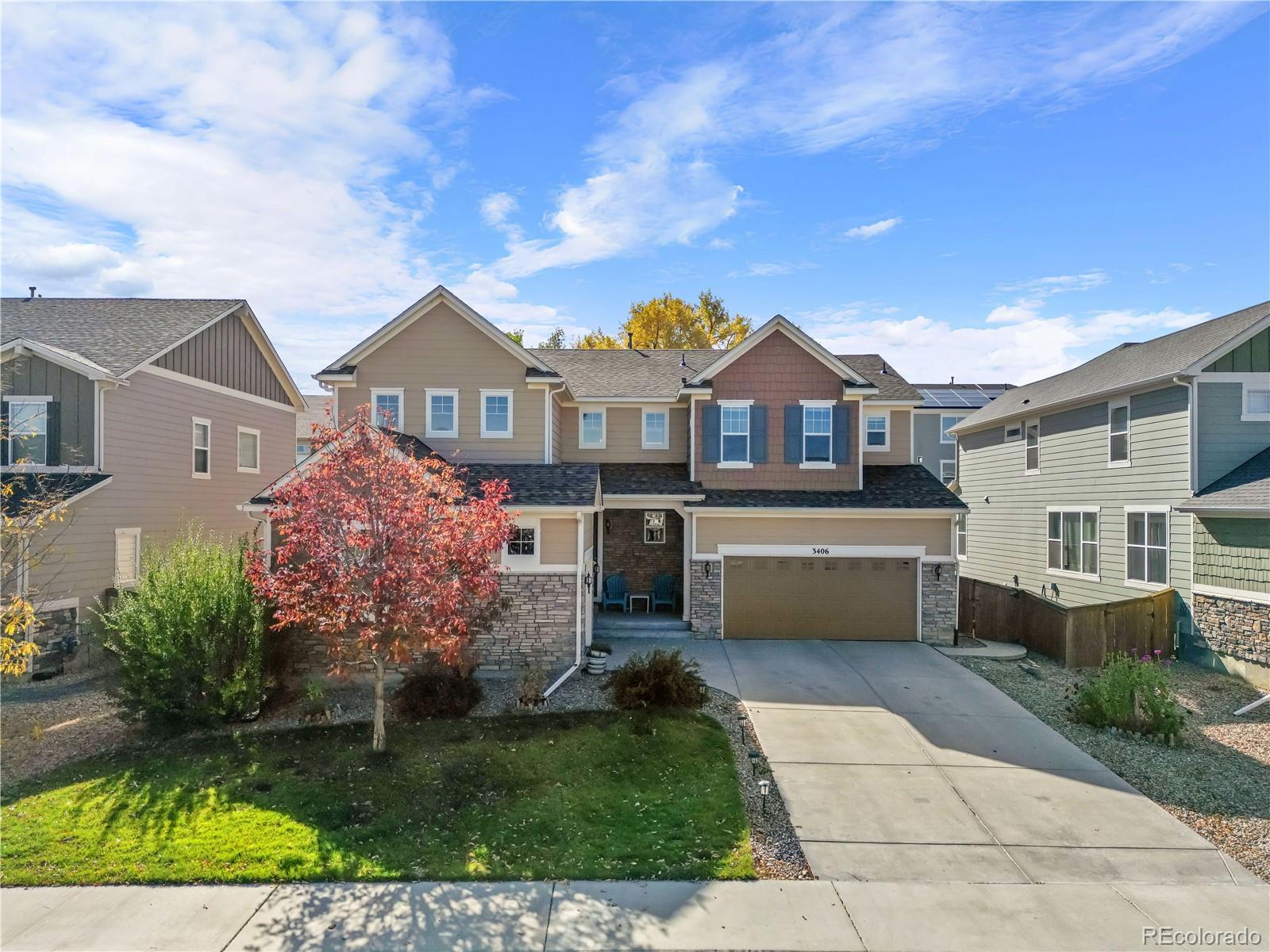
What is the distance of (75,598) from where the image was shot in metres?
13.4

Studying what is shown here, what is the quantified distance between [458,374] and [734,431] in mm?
6920

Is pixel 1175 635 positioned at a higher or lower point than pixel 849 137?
lower

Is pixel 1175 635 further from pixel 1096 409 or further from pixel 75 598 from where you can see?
pixel 75 598

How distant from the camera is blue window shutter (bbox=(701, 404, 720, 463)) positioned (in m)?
16.9

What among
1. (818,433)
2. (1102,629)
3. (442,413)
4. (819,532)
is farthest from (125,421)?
(1102,629)

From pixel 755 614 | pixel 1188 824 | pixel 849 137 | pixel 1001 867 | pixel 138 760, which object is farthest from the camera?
pixel 755 614

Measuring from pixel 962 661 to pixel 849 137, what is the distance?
11.0 meters

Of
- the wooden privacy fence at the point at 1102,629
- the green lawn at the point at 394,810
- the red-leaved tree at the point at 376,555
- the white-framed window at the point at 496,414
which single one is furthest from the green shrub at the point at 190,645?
the wooden privacy fence at the point at 1102,629

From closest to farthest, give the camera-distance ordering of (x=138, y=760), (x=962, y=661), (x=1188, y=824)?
(x=1188, y=824), (x=138, y=760), (x=962, y=661)

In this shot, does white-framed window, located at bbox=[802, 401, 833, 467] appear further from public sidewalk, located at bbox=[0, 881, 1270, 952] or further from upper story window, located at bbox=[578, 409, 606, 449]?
public sidewalk, located at bbox=[0, 881, 1270, 952]

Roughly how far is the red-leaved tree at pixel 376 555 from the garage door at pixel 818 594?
8.33m

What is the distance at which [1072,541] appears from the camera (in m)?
18.0

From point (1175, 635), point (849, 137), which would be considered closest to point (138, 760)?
point (849, 137)

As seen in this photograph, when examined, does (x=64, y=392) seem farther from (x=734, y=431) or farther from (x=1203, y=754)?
(x=1203, y=754)
